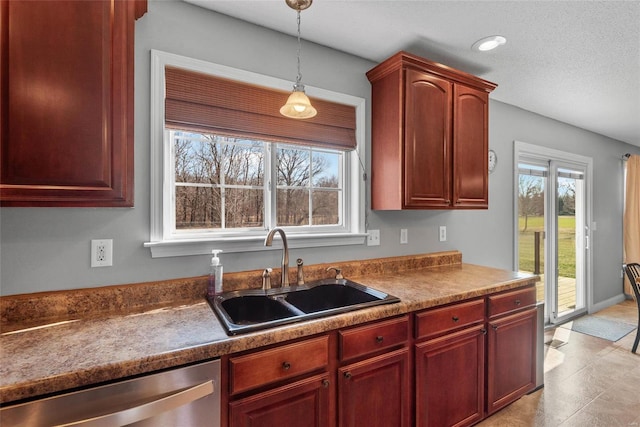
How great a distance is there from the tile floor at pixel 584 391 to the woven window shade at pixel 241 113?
216cm

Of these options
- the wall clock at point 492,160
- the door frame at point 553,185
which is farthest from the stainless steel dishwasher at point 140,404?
the door frame at point 553,185

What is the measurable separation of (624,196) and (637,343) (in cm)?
298

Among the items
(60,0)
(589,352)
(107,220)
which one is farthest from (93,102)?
(589,352)

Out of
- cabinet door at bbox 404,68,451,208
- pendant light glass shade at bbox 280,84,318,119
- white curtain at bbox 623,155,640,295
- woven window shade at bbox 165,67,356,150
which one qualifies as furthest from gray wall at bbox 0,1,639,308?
white curtain at bbox 623,155,640,295

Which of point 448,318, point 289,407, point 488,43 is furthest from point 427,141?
point 289,407

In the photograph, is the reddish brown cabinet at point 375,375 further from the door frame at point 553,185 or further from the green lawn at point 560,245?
the green lawn at point 560,245

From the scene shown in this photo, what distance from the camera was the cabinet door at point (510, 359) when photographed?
1.90m

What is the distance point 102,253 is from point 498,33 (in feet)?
8.37

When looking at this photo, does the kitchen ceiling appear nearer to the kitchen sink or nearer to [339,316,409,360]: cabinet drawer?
the kitchen sink

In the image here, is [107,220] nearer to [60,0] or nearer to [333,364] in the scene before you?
[60,0]

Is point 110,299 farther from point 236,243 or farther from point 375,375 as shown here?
point 375,375

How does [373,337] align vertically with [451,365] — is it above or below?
above

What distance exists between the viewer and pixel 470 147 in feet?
7.52

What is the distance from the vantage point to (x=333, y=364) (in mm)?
1340
